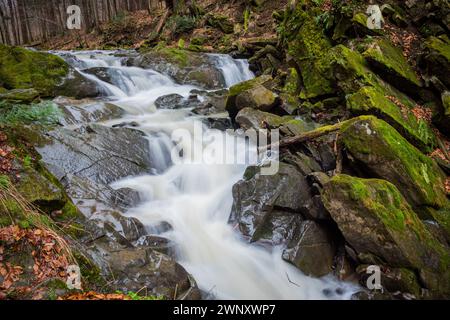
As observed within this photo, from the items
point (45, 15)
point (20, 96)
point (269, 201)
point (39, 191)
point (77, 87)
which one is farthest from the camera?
point (45, 15)

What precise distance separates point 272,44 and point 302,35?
2.57m

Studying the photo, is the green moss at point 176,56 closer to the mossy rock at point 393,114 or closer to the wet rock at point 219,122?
the wet rock at point 219,122

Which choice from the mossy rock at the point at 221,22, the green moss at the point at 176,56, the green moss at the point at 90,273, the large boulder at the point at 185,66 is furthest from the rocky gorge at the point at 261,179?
the mossy rock at the point at 221,22

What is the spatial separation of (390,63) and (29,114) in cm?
735

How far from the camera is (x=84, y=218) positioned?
14.8 feet

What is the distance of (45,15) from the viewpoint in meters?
21.0

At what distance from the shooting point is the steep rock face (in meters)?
20.0

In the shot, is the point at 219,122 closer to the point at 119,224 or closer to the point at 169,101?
the point at 169,101

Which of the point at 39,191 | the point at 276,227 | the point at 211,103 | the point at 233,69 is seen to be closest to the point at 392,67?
the point at 276,227

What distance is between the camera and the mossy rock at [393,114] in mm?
6418

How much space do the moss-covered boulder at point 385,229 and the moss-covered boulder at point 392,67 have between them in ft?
11.9

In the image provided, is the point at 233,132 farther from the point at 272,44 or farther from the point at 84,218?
the point at 272,44

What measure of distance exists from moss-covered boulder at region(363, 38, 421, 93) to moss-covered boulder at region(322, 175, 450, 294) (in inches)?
143
